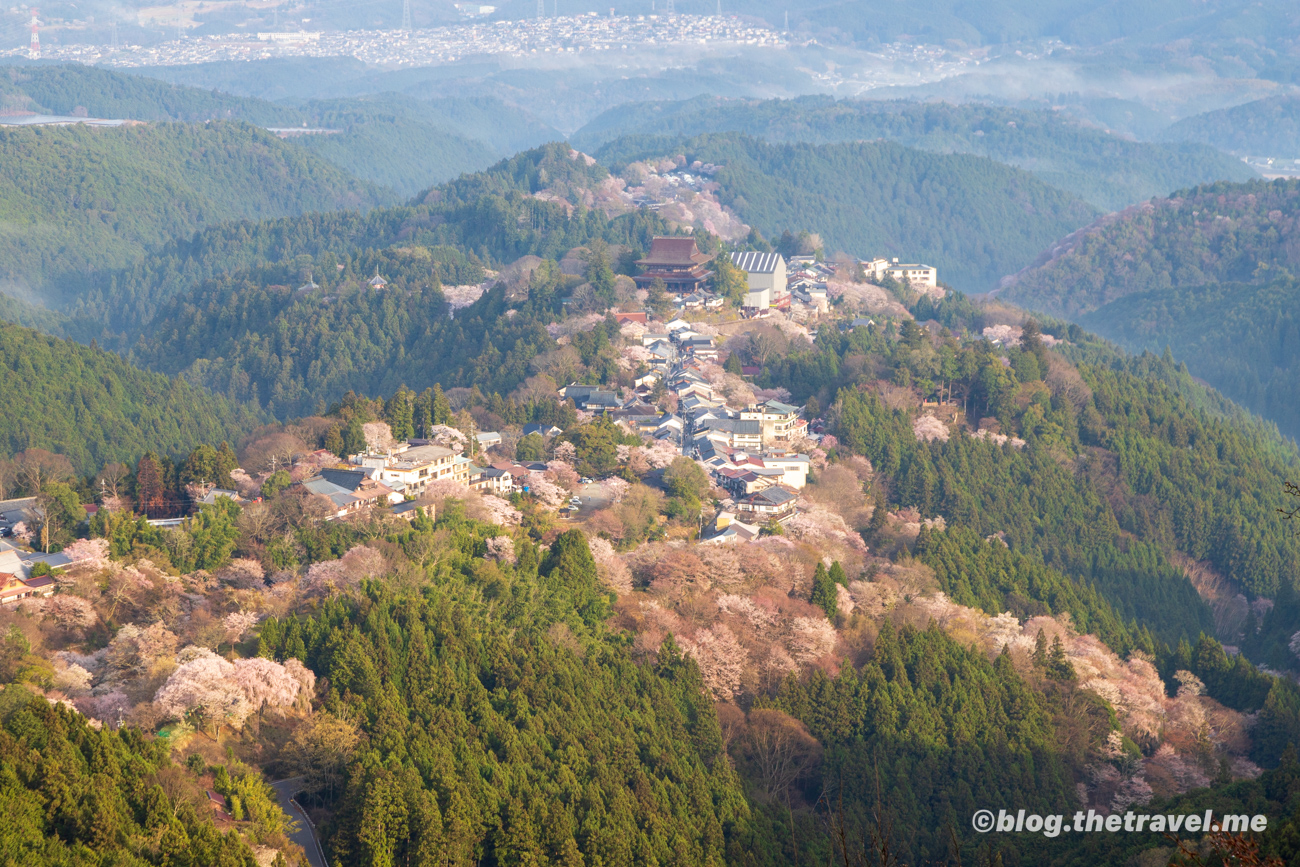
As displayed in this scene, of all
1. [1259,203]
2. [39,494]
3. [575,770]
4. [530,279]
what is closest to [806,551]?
[575,770]

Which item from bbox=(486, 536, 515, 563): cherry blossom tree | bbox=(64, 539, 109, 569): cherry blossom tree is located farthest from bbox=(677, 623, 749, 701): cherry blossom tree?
bbox=(64, 539, 109, 569): cherry blossom tree

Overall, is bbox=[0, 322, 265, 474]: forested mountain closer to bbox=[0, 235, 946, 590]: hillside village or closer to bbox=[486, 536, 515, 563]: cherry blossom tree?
bbox=[0, 235, 946, 590]: hillside village

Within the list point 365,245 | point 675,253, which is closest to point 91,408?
point 675,253

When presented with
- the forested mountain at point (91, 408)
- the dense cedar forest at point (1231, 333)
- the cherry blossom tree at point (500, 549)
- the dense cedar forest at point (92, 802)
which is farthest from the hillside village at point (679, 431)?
the dense cedar forest at point (1231, 333)

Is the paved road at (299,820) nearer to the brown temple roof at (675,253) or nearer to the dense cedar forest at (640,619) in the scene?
the dense cedar forest at (640,619)

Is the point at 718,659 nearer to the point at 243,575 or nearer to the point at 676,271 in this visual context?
the point at 243,575

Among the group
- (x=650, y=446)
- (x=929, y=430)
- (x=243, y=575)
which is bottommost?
(x=929, y=430)

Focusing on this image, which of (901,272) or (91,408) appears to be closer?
A: (91,408)
